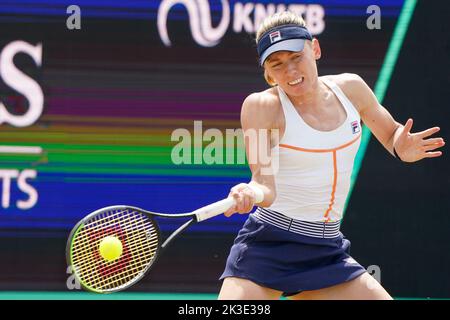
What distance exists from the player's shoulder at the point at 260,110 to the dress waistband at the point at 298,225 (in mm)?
367

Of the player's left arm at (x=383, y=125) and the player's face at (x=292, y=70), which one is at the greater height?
the player's face at (x=292, y=70)

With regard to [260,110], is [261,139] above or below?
below

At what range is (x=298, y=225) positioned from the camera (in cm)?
333

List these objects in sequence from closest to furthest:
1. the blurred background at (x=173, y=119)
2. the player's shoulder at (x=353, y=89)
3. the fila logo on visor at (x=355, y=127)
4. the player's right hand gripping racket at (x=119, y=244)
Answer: the player's right hand gripping racket at (x=119, y=244), the fila logo on visor at (x=355, y=127), the player's shoulder at (x=353, y=89), the blurred background at (x=173, y=119)

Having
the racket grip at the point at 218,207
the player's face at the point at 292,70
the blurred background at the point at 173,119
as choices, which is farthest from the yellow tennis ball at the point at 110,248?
the blurred background at the point at 173,119

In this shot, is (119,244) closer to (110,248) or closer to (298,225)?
(110,248)

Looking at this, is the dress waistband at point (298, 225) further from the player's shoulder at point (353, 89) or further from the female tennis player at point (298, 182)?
the player's shoulder at point (353, 89)

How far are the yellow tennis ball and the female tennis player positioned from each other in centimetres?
44

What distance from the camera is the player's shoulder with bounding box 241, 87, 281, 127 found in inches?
128

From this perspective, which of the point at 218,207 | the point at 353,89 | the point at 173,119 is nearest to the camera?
the point at 218,207

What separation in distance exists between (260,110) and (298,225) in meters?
0.48

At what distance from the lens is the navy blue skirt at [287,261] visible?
3242 millimetres

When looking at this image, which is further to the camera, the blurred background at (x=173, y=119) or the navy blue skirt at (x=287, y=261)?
the blurred background at (x=173, y=119)

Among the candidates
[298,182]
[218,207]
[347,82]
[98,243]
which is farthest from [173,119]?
[218,207]
